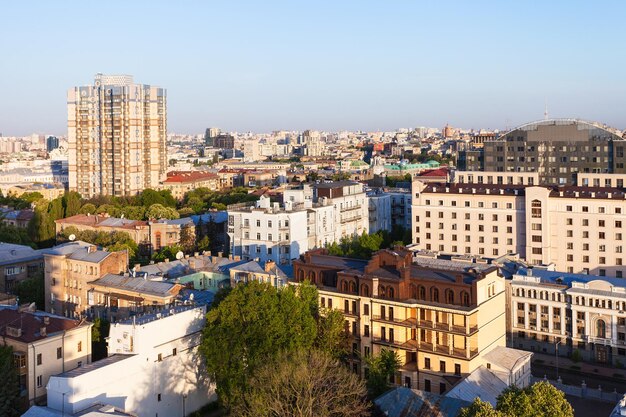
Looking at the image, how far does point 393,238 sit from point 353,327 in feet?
107

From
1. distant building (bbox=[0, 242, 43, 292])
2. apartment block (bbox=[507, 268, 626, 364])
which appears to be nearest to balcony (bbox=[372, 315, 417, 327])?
apartment block (bbox=[507, 268, 626, 364])

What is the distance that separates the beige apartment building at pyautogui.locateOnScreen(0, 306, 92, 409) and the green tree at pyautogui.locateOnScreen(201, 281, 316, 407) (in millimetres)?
6817

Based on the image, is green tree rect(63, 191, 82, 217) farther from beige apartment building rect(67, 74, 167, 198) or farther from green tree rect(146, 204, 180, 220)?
beige apartment building rect(67, 74, 167, 198)

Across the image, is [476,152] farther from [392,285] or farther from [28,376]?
[28,376]

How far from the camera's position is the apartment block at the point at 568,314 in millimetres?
40094

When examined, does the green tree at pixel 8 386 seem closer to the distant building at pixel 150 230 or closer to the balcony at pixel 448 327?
the balcony at pixel 448 327

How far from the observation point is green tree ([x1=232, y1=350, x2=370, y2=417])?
27.6 meters

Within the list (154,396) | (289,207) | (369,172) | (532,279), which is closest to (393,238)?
(289,207)

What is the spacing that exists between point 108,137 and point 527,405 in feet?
319

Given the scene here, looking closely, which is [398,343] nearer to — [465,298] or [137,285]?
[465,298]

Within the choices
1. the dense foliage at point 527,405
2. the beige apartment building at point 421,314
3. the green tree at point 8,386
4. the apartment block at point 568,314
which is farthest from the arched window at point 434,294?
the green tree at point 8,386

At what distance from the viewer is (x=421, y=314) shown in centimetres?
3459

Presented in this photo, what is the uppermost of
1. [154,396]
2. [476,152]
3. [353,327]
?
[476,152]

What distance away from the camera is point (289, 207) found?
6006 cm
